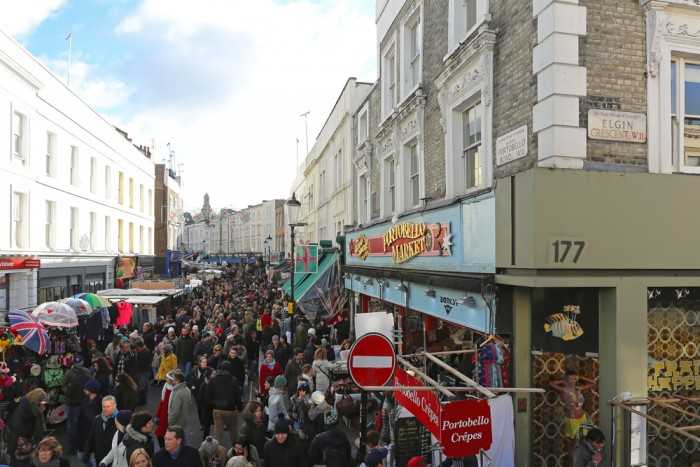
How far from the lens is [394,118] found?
1456 centimetres

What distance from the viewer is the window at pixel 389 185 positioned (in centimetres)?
1574

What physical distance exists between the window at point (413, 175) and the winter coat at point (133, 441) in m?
8.68

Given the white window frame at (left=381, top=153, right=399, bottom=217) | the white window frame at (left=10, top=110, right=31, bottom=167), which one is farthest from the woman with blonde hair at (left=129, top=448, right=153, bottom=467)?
the white window frame at (left=10, top=110, right=31, bottom=167)

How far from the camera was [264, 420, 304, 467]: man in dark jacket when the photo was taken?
21.3 ft

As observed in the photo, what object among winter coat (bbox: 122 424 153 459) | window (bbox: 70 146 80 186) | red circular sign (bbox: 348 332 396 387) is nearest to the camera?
red circular sign (bbox: 348 332 396 387)

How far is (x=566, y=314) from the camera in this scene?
777 centimetres

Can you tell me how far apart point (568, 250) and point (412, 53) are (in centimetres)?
862

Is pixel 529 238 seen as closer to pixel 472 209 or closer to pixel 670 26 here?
pixel 472 209

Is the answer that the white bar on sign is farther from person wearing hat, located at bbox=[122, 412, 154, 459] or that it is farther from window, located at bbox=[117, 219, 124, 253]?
window, located at bbox=[117, 219, 124, 253]

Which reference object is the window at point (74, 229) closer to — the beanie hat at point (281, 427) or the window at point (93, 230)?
the window at point (93, 230)

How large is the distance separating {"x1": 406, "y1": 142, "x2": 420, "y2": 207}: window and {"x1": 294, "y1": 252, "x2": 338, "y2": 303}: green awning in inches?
300

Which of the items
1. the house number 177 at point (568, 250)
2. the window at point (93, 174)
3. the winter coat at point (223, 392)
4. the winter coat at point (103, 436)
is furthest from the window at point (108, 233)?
the house number 177 at point (568, 250)

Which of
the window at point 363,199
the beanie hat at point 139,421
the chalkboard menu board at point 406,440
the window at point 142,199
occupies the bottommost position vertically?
the chalkboard menu board at point 406,440

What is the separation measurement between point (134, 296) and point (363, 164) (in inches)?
392
